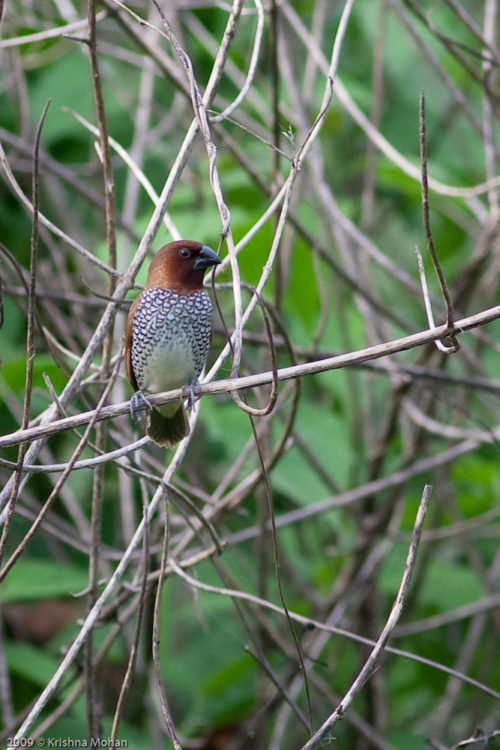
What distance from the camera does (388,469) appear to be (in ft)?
15.9

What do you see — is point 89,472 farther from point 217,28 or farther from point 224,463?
point 217,28

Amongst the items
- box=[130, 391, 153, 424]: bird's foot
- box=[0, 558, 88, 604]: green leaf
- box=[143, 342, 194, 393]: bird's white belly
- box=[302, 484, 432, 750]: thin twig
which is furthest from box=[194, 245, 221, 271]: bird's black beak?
box=[302, 484, 432, 750]: thin twig

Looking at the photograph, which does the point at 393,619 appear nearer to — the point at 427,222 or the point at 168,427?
the point at 427,222

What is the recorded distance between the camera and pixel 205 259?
3.29 meters

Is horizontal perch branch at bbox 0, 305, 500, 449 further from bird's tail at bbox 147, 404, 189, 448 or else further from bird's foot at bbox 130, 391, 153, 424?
bird's tail at bbox 147, 404, 189, 448

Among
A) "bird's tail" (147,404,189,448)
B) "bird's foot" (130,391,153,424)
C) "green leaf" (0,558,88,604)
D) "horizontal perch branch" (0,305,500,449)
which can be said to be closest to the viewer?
"horizontal perch branch" (0,305,500,449)

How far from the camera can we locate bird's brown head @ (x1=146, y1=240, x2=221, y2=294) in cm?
326

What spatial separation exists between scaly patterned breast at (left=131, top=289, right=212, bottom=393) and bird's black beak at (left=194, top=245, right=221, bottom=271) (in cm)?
13

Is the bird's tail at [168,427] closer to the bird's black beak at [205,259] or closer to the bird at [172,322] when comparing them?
the bird at [172,322]

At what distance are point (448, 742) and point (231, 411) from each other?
1861 mm

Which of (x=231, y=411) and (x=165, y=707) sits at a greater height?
(x=231, y=411)

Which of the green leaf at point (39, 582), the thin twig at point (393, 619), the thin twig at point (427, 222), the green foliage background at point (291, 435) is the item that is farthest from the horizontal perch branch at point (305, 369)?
the green leaf at point (39, 582)

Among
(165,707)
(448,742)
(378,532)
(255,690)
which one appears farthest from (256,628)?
(165,707)

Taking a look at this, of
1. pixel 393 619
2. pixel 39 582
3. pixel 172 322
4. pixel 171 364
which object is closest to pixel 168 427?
pixel 171 364
